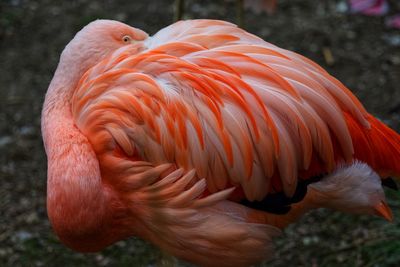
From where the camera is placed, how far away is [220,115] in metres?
2.31

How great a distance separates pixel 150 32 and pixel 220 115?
8.67 feet

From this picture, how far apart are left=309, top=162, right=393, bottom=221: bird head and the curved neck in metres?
0.67

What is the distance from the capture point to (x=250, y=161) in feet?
7.67

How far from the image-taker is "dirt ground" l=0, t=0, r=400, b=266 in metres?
3.44

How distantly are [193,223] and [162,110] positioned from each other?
36 cm

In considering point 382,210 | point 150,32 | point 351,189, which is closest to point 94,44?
point 351,189

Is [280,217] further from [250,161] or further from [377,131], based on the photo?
[377,131]

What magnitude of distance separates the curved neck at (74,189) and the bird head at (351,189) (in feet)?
2.20

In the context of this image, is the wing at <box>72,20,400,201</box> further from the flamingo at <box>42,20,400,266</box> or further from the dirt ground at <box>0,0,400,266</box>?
the dirt ground at <box>0,0,400,266</box>

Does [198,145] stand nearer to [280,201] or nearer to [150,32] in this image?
[280,201]

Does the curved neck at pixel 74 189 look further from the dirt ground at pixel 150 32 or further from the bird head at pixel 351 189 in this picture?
the dirt ground at pixel 150 32

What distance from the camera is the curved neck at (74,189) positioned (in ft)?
7.59

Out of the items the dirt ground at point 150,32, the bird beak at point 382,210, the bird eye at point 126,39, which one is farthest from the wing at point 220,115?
the dirt ground at point 150,32

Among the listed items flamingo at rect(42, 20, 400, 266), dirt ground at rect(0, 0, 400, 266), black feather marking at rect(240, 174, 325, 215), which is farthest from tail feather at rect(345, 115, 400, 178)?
dirt ground at rect(0, 0, 400, 266)
